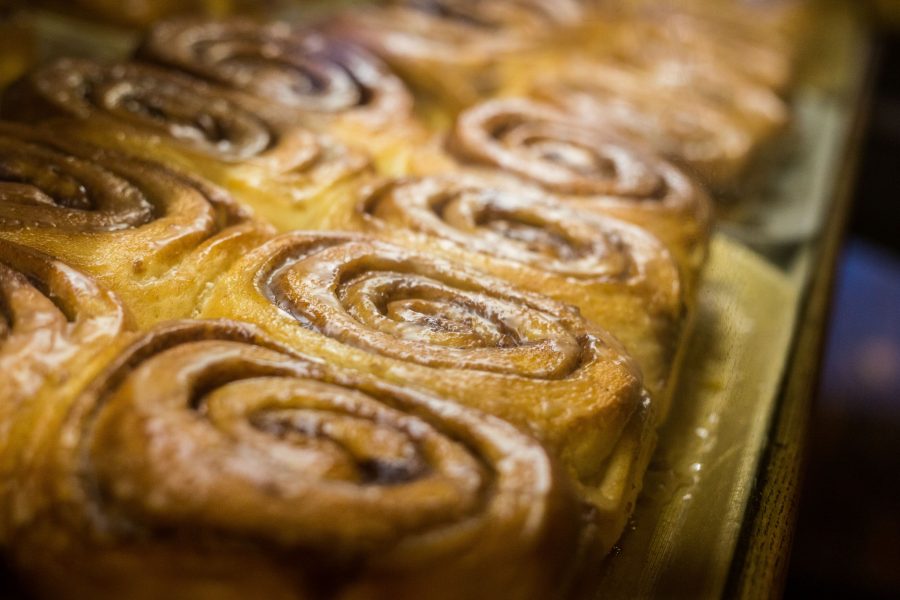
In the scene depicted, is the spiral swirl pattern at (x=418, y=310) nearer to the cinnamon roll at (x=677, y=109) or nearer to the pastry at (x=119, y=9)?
the cinnamon roll at (x=677, y=109)

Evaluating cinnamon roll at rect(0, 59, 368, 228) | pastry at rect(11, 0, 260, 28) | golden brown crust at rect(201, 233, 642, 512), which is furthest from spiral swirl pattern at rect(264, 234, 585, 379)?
pastry at rect(11, 0, 260, 28)

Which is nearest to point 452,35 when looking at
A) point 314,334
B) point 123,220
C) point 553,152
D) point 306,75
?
point 306,75

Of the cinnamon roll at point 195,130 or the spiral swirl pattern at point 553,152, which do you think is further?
the spiral swirl pattern at point 553,152

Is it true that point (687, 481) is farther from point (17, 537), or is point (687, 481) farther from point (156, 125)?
point (156, 125)

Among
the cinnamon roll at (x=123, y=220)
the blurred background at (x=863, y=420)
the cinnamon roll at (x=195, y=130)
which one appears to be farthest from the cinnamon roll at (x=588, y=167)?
the blurred background at (x=863, y=420)

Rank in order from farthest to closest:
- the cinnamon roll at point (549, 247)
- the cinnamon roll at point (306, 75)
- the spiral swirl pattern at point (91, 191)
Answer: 1. the cinnamon roll at point (306, 75)
2. the cinnamon roll at point (549, 247)
3. the spiral swirl pattern at point (91, 191)

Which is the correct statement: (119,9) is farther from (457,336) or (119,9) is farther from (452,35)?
(457,336)

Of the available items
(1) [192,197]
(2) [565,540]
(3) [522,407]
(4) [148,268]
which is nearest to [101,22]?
(1) [192,197]

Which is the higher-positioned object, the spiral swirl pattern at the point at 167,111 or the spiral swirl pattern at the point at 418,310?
the spiral swirl pattern at the point at 167,111
